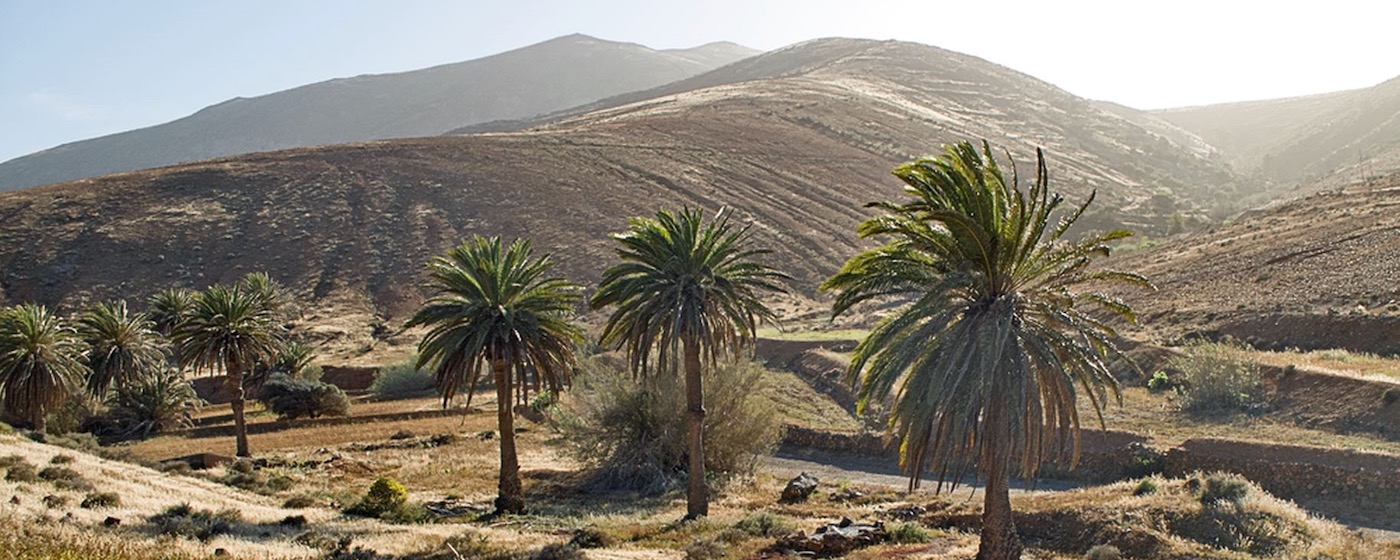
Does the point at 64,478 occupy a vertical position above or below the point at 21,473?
below

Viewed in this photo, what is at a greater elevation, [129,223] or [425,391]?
[129,223]

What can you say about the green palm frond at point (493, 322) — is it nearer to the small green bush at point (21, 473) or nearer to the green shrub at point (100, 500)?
the green shrub at point (100, 500)

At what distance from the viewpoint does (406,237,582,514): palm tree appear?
27891 mm

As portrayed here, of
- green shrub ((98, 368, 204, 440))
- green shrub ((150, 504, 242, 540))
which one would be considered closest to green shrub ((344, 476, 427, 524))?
green shrub ((150, 504, 242, 540))

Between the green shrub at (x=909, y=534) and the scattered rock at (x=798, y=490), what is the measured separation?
8.55 m

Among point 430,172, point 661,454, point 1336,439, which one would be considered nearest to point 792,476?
point 661,454

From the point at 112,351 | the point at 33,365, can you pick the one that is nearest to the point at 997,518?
the point at 33,365

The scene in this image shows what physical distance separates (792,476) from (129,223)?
66263 millimetres

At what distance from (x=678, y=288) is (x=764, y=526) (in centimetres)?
638

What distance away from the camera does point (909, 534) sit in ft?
73.5

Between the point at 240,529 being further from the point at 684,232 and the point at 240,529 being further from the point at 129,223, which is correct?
the point at 129,223

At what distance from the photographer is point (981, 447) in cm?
1714

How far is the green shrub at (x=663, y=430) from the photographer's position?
115 ft

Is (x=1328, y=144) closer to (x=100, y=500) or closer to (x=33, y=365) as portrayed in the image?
(x=33, y=365)
